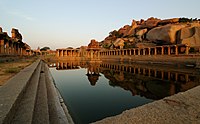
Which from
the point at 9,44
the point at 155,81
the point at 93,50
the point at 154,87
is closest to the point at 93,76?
the point at 155,81

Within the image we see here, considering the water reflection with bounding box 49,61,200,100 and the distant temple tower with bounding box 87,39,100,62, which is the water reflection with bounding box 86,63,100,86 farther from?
the distant temple tower with bounding box 87,39,100,62

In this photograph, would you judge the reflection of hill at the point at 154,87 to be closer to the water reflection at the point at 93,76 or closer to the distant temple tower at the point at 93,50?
the water reflection at the point at 93,76

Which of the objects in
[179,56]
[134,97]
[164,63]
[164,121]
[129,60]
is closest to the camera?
[164,121]

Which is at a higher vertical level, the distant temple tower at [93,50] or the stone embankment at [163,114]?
the distant temple tower at [93,50]

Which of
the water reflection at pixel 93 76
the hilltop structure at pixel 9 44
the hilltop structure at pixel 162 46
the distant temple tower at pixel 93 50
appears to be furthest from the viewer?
the distant temple tower at pixel 93 50

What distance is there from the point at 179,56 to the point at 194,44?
469 inches

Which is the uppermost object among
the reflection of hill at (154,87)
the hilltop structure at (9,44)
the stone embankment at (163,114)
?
the hilltop structure at (9,44)

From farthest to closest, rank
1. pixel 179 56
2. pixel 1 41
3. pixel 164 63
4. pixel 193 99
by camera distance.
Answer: pixel 164 63, pixel 179 56, pixel 1 41, pixel 193 99

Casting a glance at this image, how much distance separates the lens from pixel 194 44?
35.4 m

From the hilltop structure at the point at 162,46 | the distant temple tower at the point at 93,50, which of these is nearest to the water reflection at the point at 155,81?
the hilltop structure at the point at 162,46

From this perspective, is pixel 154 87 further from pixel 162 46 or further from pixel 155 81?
pixel 162 46

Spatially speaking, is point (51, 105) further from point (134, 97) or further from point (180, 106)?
point (134, 97)

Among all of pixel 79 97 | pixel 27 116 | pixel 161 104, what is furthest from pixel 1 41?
pixel 161 104

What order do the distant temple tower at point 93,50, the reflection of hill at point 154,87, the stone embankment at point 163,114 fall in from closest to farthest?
1. the stone embankment at point 163,114
2. the reflection of hill at point 154,87
3. the distant temple tower at point 93,50
